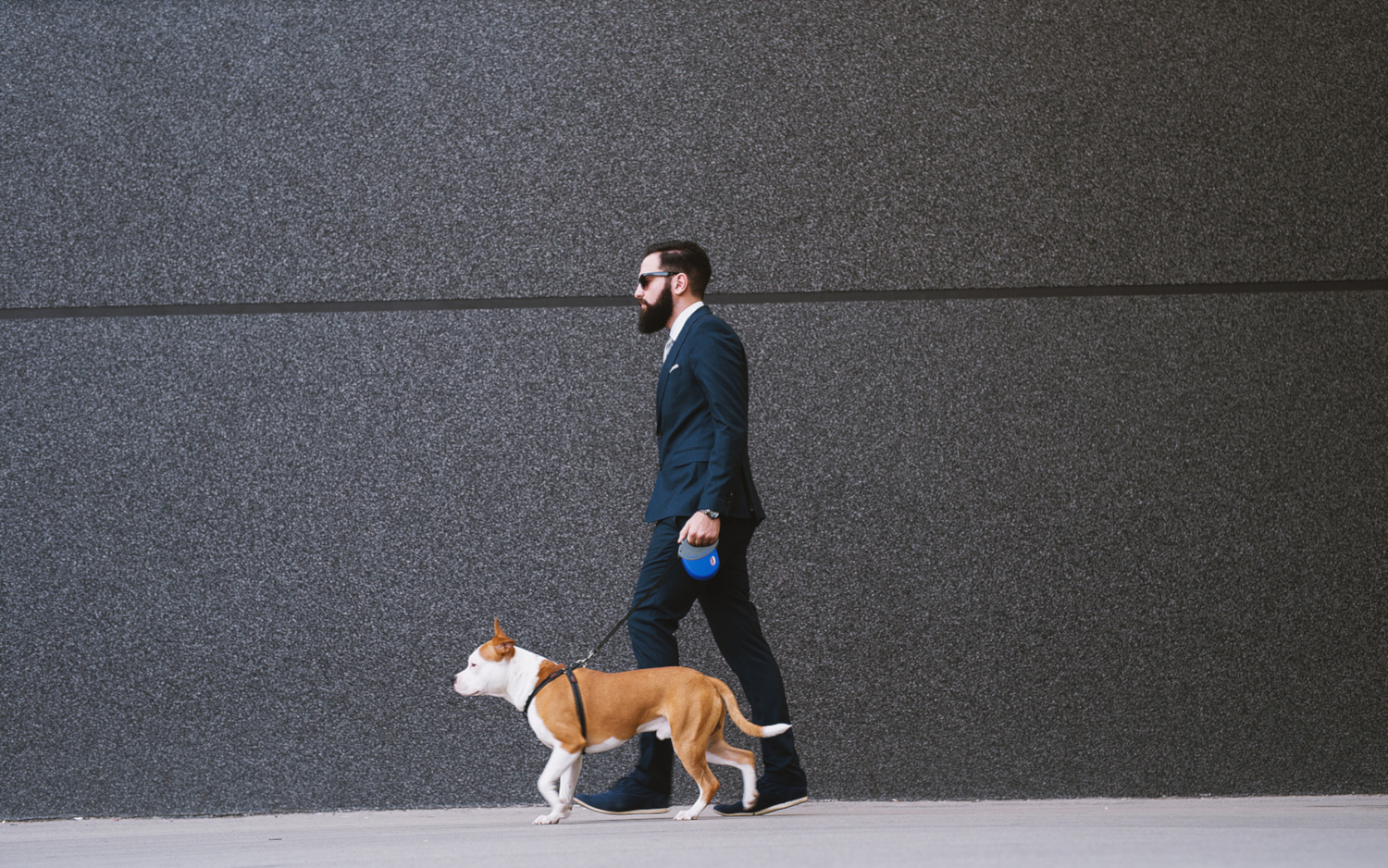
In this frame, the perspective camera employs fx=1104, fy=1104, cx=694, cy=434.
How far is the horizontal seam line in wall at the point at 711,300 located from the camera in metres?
2.89

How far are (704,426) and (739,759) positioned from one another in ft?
2.22

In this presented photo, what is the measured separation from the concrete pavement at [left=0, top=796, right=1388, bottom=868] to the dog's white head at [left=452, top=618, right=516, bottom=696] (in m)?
0.27

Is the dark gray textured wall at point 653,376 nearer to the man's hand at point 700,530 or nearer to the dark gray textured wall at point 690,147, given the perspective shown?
the dark gray textured wall at point 690,147

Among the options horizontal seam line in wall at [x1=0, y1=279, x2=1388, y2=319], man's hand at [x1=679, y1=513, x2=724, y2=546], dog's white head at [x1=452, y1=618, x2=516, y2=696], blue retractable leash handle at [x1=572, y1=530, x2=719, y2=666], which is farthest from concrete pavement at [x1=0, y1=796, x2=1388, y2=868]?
horizontal seam line in wall at [x1=0, y1=279, x2=1388, y2=319]

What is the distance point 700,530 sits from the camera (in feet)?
6.97

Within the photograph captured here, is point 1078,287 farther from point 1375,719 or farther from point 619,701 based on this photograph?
point 619,701

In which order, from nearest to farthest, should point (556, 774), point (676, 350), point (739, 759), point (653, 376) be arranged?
1. point (556, 774)
2. point (739, 759)
3. point (676, 350)
4. point (653, 376)

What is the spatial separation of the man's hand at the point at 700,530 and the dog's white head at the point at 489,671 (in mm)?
396

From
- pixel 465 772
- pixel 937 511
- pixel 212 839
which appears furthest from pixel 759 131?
pixel 212 839

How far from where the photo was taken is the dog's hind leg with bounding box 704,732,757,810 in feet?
7.21

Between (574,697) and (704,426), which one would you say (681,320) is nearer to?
(704,426)

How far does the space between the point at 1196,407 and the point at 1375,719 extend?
90 cm

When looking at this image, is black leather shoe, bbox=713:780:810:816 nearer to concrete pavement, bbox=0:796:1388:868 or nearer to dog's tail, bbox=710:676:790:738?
concrete pavement, bbox=0:796:1388:868

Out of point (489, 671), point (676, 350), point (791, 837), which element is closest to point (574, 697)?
point (489, 671)
